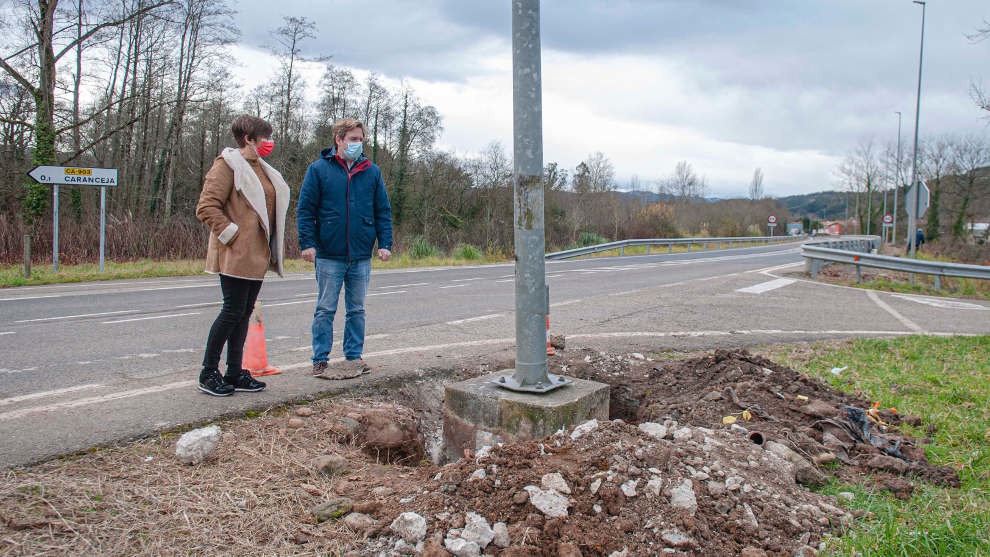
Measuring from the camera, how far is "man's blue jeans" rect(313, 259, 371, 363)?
456cm

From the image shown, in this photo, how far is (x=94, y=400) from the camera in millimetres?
3889

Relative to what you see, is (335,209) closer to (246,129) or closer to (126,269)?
(246,129)

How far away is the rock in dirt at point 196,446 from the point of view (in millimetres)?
2875

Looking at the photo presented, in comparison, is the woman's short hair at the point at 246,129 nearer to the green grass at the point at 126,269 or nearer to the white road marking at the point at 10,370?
the white road marking at the point at 10,370

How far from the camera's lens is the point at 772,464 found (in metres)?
2.81

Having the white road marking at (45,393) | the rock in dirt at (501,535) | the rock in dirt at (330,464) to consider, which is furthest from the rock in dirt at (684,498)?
the white road marking at (45,393)

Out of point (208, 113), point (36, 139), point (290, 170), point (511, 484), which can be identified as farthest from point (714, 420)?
point (208, 113)

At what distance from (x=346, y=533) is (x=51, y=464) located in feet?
5.12

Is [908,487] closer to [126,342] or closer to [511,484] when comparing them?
[511,484]

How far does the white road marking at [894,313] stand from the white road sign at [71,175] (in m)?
16.9

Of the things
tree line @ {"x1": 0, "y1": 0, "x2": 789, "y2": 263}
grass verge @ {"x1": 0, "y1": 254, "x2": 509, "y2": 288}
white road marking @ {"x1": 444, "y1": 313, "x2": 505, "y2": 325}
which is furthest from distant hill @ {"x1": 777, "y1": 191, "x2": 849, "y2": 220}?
white road marking @ {"x1": 444, "y1": 313, "x2": 505, "y2": 325}

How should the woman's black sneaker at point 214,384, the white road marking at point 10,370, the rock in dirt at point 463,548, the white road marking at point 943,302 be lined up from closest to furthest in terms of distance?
1. the rock in dirt at point 463,548
2. the woman's black sneaker at point 214,384
3. the white road marking at point 10,370
4. the white road marking at point 943,302

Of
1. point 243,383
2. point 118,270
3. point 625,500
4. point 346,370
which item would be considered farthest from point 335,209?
point 118,270

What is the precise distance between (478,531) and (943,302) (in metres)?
12.2
